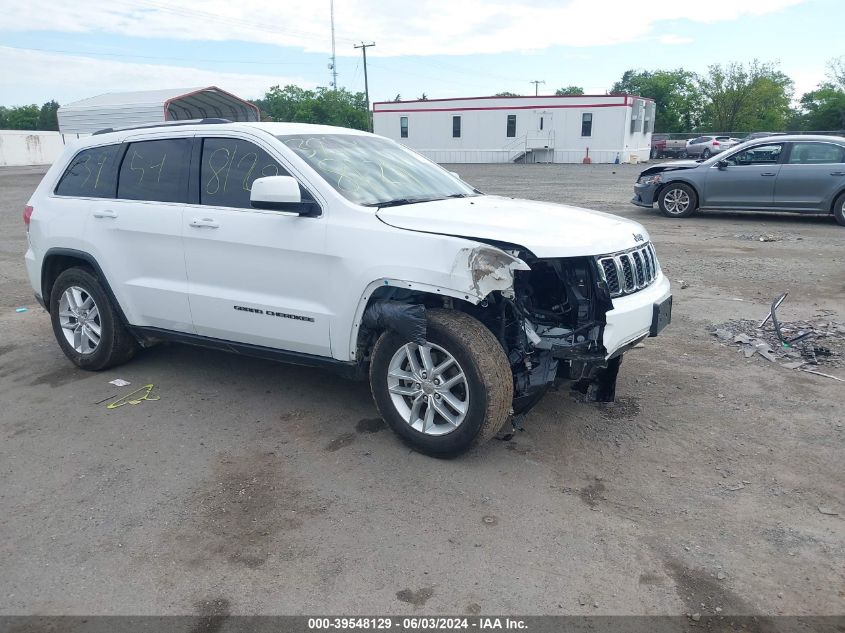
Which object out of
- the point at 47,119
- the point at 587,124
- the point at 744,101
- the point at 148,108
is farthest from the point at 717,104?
the point at 47,119

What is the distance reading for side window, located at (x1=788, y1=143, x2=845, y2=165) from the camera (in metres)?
12.1

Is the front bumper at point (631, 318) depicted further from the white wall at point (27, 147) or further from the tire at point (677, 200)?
the white wall at point (27, 147)

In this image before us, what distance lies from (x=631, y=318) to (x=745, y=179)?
34.7 ft

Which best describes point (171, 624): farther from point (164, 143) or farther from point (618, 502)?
point (164, 143)

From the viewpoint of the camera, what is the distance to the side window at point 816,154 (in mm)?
12102

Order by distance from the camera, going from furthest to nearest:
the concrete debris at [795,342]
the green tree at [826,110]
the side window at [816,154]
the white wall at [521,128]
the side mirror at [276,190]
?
1. the green tree at [826,110]
2. the white wall at [521,128]
3. the side window at [816,154]
4. the concrete debris at [795,342]
5. the side mirror at [276,190]

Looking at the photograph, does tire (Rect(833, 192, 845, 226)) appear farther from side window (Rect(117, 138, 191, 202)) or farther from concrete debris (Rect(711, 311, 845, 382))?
side window (Rect(117, 138, 191, 202))

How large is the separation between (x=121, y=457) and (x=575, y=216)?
3.27m

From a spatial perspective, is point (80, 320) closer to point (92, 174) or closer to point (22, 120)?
point (92, 174)

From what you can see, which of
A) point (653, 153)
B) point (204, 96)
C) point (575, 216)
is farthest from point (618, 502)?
point (653, 153)

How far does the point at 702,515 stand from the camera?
338cm

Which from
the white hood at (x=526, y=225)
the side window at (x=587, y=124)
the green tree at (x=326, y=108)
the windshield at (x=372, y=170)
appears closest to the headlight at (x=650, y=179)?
the windshield at (x=372, y=170)

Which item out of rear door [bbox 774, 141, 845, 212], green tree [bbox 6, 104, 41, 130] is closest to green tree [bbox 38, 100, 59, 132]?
green tree [bbox 6, 104, 41, 130]

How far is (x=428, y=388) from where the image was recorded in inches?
153
